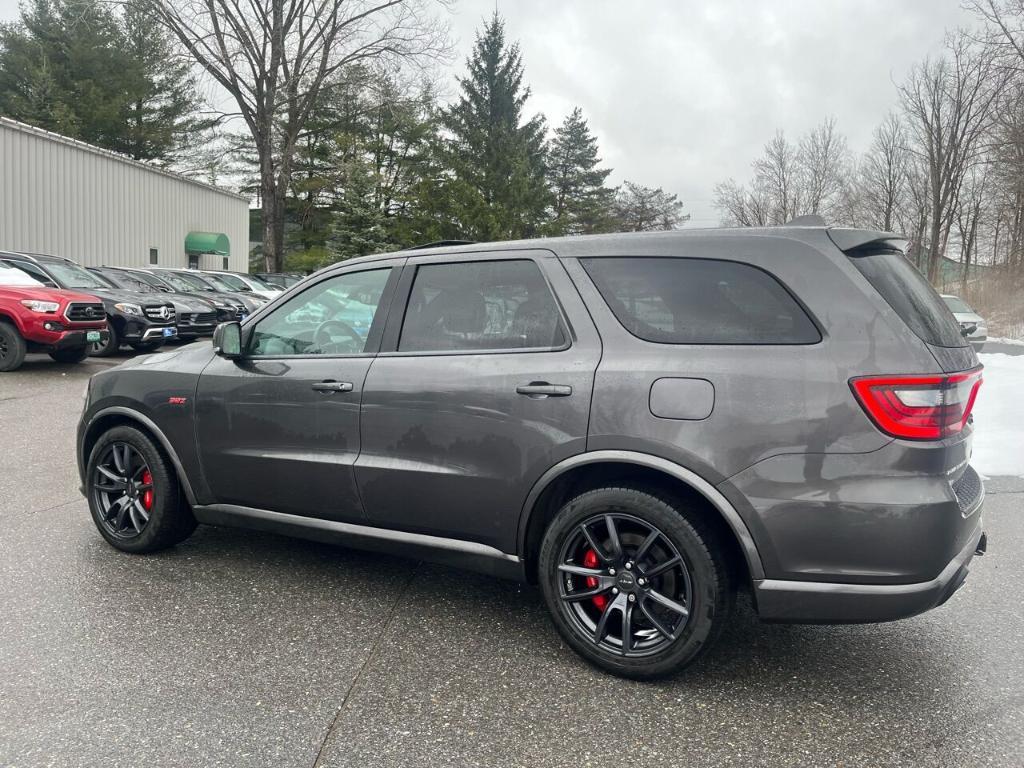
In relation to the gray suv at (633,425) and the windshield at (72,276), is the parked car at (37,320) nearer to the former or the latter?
the windshield at (72,276)

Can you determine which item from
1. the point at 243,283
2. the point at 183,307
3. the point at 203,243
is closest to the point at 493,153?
the point at 203,243

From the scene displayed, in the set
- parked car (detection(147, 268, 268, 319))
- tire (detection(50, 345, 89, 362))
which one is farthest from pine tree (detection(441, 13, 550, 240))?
tire (detection(50, 345, 89, 362))

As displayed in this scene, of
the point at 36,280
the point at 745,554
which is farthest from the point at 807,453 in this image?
the point at 36,280

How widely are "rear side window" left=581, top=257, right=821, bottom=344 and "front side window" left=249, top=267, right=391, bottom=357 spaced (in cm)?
117

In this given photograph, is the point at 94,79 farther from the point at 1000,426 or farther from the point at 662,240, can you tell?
the point at 662,240

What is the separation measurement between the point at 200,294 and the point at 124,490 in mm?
14316

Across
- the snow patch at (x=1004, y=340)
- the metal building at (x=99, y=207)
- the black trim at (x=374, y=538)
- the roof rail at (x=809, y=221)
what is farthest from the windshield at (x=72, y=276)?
the snow patch at (x=1004, y=340)

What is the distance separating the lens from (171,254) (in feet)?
103

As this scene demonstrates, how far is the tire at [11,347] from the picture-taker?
38.3ft

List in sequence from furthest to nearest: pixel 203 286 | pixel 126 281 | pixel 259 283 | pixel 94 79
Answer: pixel 94 79, pixel 259 283, pixel 203 286, pixel 126 281

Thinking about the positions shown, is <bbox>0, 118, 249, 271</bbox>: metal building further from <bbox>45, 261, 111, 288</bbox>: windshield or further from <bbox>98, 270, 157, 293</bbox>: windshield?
<bbox>45, 261, 111, 288</bbox>: windshield

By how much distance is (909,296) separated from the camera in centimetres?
290

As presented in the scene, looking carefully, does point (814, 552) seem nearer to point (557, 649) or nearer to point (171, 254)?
point (557, 649)

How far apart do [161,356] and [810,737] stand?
12.3 ft
